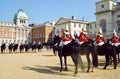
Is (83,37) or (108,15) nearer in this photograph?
(83,37)

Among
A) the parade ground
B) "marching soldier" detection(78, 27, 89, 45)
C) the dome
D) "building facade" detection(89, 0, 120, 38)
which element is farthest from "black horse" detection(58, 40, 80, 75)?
the dome

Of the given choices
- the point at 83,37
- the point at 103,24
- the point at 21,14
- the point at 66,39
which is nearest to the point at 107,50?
the point at 83,37

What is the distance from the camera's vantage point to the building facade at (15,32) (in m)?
101

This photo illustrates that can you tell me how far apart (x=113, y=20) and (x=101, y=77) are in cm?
4732

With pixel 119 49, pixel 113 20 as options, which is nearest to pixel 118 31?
pixel 113 20

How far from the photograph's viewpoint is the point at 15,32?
105938mm

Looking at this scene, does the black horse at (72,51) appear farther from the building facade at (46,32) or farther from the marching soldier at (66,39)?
the building facade at (46,32)

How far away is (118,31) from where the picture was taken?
53812 millimetres

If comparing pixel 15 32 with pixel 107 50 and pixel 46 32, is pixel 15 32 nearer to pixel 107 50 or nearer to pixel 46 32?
pixel 46 32

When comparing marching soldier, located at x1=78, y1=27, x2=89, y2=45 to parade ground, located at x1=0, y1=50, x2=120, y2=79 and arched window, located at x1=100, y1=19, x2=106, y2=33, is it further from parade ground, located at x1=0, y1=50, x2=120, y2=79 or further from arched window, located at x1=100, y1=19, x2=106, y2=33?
arched window, located at x1=100, y1=19, x2=106, y2=33

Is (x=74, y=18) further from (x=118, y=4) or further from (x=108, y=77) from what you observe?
(x=108, y=77)

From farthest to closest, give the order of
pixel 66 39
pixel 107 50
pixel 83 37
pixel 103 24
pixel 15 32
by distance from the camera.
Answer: pixel 15 32
pixel 103 24
pixel 107 50
pixel 83 37
pixel 66 39

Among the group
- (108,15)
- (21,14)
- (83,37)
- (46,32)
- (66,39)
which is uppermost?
(21,14)

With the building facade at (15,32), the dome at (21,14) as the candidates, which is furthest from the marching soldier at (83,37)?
the dome at (21,14)
